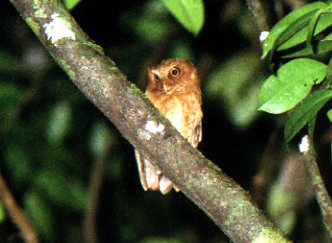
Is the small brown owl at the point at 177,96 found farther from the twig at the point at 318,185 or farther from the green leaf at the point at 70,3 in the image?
the green leaf at the point at 70,3

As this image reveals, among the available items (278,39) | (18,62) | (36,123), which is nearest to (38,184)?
(36,123)

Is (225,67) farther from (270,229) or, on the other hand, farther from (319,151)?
(270,229)

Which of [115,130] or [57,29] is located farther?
[115,130]

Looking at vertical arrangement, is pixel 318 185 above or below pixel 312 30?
below

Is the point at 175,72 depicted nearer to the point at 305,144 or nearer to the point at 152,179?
the point at 152,179

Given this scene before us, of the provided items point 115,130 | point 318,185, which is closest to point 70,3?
point 318,185

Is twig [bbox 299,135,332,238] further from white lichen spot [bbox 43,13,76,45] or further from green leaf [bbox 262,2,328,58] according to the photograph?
white lichen spot [bbox 43,13,76,45]
